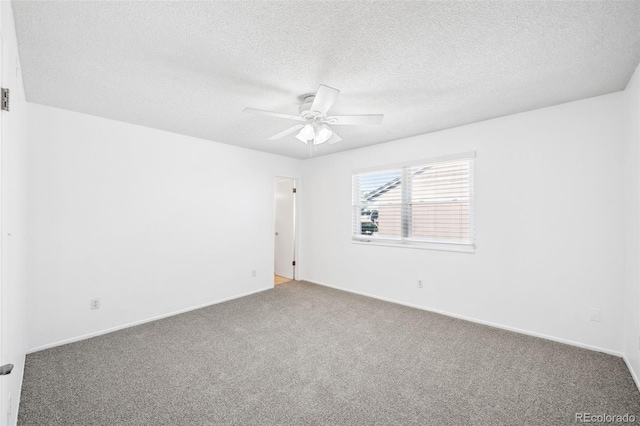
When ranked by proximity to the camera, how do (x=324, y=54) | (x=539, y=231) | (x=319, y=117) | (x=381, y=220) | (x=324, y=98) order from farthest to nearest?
(x=381, y=220) < (x=539, y=231) < (x=319, y=117) < (x=324, y=98) < (x=324, y=54)

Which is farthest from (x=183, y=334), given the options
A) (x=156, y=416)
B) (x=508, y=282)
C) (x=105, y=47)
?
(x=508, y=282)

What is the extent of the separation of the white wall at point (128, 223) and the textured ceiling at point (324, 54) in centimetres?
55

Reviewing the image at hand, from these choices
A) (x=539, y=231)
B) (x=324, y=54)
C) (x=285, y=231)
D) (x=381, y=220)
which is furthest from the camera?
(x=285, y=231)

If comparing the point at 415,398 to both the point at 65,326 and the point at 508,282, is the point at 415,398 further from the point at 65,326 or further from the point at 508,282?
the point at 65,326

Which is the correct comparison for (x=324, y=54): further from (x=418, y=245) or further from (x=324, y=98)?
(x=418, y=245)

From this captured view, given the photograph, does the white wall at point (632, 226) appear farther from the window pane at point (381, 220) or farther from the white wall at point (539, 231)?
the window pane at point (381, 220)

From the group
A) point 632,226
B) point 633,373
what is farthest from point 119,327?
point 632,226

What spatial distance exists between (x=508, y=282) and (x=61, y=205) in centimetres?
500

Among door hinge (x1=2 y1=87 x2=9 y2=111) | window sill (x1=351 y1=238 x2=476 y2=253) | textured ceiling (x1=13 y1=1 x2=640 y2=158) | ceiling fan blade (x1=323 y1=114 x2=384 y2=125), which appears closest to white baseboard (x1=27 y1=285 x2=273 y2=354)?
window sill (x1=351 y1=238 x2=476 y2=253)

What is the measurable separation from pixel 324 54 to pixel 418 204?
271 centimetres

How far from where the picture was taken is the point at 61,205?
296cm

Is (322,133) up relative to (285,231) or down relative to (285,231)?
up

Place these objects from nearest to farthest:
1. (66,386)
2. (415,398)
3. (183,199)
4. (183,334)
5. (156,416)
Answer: (156,416)
(415,398)
(66,386)
(183,334)
(183,199)

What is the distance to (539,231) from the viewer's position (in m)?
3.04
